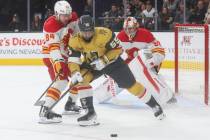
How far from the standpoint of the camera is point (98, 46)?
4.77 metres

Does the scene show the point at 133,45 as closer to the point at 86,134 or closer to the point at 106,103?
the point at 106,103

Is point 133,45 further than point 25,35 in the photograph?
No

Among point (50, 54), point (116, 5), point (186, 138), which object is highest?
point (116, 5)

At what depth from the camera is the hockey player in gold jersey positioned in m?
4.73

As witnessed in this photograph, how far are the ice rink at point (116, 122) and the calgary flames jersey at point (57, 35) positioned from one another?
63cm

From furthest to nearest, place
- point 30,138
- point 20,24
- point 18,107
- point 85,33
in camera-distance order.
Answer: point 20,24 < point 18,107 < point 85,33 < point 30,138

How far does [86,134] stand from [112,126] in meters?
0.43

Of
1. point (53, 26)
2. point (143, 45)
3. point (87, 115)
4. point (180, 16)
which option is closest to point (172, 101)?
point (143, 45)

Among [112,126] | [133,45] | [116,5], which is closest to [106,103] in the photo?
[133,45]

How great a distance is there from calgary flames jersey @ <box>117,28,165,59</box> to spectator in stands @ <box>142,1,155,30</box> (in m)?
4.69

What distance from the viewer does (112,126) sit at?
191 inches

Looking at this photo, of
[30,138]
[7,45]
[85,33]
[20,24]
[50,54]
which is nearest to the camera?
[30,138]

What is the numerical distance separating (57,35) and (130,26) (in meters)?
1.02

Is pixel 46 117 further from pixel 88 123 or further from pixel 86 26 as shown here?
pixel 86 26
